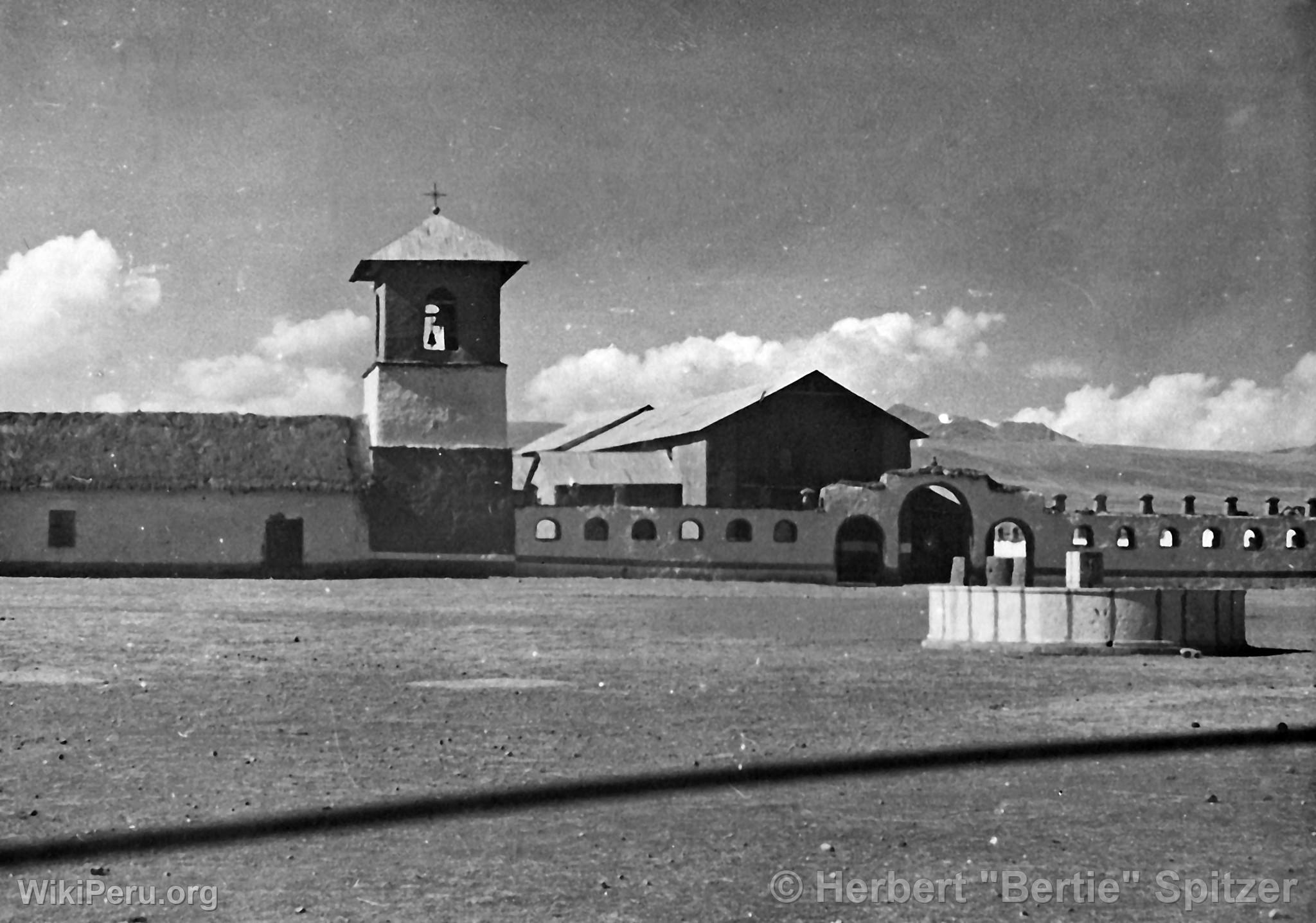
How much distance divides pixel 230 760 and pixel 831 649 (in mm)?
8647

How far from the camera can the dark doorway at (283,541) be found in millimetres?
37031

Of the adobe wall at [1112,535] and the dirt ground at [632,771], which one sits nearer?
the dirt ground at [632,771]

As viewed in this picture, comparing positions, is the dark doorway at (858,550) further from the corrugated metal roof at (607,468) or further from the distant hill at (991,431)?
the distant hill at (991,431)

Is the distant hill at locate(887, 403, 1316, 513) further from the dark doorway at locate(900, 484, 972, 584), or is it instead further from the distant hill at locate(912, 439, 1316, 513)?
the dark doorway at locate(900, 484, 972, 584)

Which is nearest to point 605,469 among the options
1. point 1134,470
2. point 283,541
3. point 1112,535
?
point 283,541

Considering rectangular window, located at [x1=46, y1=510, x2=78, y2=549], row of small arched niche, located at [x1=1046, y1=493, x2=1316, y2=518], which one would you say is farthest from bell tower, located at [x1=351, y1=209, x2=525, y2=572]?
row of small arched niche, located at [x1=1046, y1=493, x2=1316, y2=518]

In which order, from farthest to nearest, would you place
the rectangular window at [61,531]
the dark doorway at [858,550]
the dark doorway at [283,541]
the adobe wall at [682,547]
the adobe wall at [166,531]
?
the dark doorway at [858,550] < the adobe wall at [682,547] < the dark doorway at [283,541] < the rectangular window at [61,531] < the adobe wall at [166,531]

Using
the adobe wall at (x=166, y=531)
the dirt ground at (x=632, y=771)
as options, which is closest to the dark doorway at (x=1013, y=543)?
the dirt ground at (x=632, y=771)

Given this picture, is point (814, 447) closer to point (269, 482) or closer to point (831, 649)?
point (269, 482)

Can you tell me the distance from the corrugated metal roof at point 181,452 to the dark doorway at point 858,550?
467 inches

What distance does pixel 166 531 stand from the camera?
36750 millimetres

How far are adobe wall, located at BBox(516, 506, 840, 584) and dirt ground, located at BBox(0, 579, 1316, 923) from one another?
854 inches

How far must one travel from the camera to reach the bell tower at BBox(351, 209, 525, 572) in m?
37.2

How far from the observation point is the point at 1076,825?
6.30 metres
